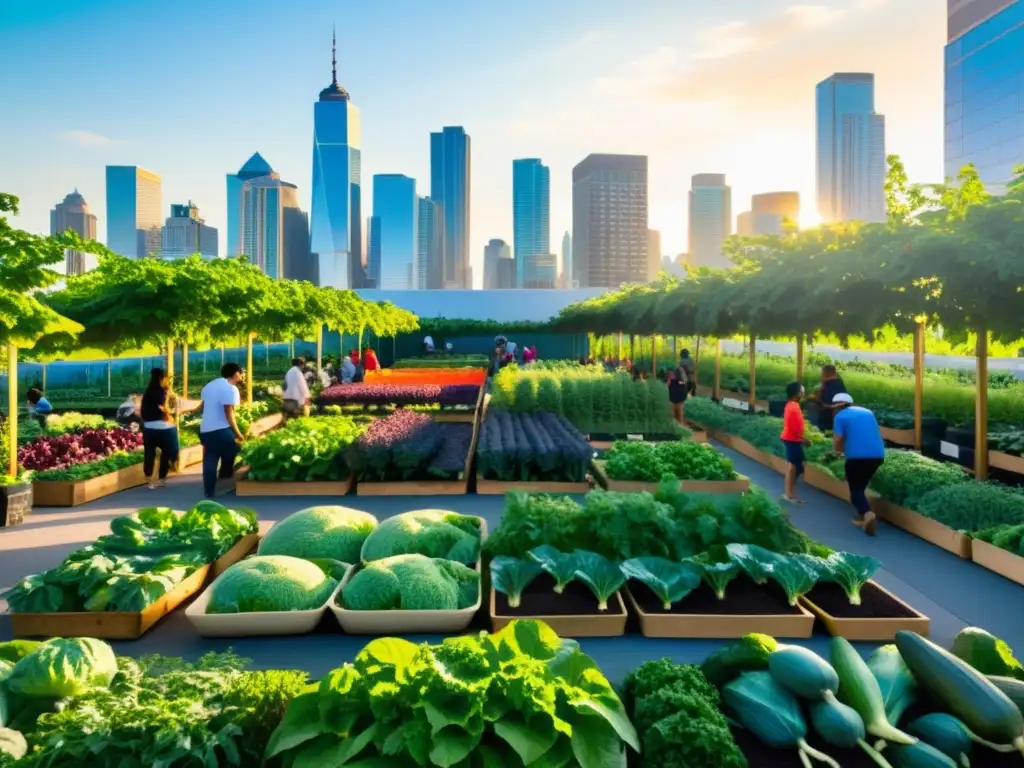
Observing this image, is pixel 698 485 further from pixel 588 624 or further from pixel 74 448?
pixel 74 448

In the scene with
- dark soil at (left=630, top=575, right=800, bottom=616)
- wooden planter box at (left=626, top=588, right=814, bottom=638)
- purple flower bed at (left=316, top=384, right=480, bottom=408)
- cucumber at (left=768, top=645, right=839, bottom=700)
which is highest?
purple flower bed at (left=316, top=384, right=480, bottom=408)

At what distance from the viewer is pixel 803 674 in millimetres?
2973

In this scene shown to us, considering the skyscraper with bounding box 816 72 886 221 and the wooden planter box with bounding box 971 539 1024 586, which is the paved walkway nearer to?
the wooden planter box with bounding box 971 539 1024 586

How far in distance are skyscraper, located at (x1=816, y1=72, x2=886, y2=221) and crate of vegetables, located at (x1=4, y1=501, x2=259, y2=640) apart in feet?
551

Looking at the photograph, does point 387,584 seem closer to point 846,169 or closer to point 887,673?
point 887,673

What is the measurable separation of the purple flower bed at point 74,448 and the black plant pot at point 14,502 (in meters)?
1.53

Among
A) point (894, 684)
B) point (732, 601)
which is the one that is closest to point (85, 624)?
point (732, 601)

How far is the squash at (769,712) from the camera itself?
2.82 m

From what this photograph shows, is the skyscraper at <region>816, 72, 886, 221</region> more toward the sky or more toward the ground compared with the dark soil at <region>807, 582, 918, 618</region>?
more toward the sky

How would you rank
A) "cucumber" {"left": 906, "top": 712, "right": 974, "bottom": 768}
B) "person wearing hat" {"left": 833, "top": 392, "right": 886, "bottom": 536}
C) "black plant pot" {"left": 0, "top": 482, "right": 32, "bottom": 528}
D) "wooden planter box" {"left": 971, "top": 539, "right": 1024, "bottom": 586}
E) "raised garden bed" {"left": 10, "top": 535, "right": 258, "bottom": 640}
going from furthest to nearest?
"black plant pot" {"left": 0, "top": 482, "right": 32, "bottom": 528}, "person wearing hat" {"left": 833, "top": 392, "right": 886, "bottom": 536}, "wooden planter box" {"left": 971, "top": 539, "right": 1024, "bottom": 586}, "raised garden bed" {"left": 10, "top": 535, "right": 258, "bottom": 640}, "cucumber" {"left": 906, "top": 712, "right": 974, "bottom": 768}

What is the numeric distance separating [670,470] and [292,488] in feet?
15.6

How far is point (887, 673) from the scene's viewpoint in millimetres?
3232

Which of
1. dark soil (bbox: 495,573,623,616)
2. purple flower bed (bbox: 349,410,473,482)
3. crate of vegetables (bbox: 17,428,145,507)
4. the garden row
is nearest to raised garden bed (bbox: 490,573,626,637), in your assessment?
dark soil (bbox: 495,573,623,616)

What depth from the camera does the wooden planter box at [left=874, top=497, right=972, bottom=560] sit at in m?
7.21
